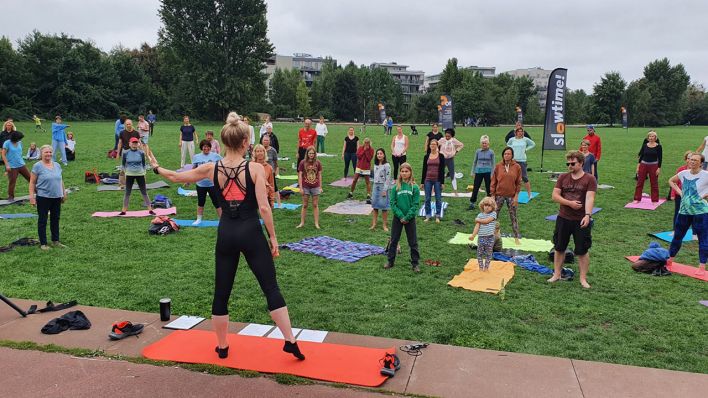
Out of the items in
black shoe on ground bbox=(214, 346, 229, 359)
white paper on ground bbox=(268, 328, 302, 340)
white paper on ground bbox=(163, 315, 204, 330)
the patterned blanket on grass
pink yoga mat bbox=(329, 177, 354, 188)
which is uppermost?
pink yoga mat bbox=(329, 177, 354, 188)

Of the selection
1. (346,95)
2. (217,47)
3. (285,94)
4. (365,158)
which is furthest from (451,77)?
(365,158)

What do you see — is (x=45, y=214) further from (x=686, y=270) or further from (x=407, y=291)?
(x=686, y=270)

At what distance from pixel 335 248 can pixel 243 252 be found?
15.1 ft

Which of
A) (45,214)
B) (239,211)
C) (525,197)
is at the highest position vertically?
(239,211)

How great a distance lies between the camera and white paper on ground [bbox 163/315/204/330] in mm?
5293

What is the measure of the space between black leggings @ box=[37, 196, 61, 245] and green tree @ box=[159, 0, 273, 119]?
4801cm

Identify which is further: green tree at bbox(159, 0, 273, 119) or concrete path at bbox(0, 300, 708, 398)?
green tree at bbox(159, 0, 273, 119)

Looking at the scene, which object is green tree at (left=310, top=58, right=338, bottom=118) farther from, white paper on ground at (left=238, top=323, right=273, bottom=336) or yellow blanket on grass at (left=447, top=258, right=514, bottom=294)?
white paper on ground at (left=238, top=323, right=273, bottom=336)

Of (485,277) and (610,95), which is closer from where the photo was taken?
(485,277)

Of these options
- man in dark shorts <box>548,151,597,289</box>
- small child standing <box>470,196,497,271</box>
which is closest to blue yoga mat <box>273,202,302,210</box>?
small child standing <box>470,196,497,271</box>

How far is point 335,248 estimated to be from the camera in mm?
8773

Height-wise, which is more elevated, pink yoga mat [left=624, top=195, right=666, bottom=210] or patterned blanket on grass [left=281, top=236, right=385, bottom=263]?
pink yoga mat [left=624, top=195, right=666, bottom=210]

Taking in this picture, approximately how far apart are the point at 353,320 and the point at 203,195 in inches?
231

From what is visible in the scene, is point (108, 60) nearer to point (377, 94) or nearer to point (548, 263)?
point (377, 94)
